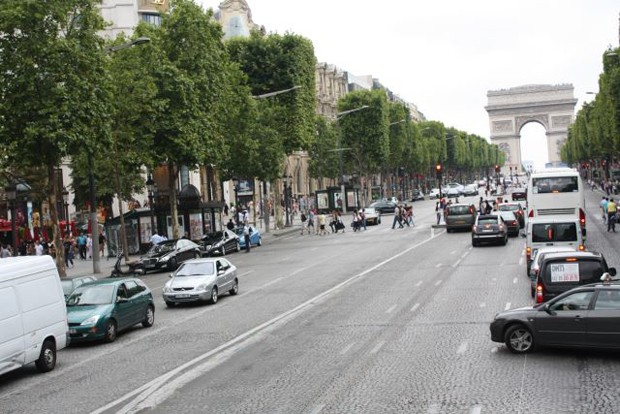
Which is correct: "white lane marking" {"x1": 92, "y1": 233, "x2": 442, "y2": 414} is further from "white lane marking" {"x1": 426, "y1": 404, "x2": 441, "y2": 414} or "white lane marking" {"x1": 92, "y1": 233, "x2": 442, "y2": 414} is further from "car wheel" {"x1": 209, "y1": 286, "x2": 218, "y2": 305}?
"white lane marking" {"x1": 426, "y1": 404, "x2": 441, "y2": 414}

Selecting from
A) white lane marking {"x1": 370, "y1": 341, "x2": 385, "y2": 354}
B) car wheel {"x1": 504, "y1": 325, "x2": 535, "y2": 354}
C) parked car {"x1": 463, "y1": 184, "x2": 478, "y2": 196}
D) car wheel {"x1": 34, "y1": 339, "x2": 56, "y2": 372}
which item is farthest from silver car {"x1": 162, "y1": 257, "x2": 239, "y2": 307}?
parked car {"x1": 463, "y1": 184, "x2": 478, "y2": 196}

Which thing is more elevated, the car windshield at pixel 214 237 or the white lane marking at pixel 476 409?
the car windshield at pixel 214 237

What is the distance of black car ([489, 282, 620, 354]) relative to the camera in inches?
589

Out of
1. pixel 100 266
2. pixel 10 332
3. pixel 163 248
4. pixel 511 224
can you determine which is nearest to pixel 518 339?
pixel 10 332

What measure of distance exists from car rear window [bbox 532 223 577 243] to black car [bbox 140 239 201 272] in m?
18.5

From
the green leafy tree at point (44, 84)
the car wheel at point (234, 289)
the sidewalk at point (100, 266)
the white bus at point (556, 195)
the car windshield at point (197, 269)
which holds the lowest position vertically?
the sidewalk at point (100, 266)

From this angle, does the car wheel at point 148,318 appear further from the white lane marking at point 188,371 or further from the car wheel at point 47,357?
the car wheel at point 47,357

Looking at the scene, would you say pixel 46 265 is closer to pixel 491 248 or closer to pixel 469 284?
pixel 469 284

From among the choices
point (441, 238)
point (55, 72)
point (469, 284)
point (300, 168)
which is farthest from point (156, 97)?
point (300, 168)

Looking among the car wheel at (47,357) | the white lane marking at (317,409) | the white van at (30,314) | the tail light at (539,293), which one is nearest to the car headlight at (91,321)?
the white van at (30,314)

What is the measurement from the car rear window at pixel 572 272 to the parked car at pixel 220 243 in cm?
2950

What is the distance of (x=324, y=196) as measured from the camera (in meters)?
84.0

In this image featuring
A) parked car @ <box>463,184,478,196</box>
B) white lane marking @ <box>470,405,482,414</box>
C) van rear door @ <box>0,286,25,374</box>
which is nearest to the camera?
white lane marking @ <box>470,405,482,414</box>

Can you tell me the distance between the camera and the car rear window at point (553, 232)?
30000 millimetres
